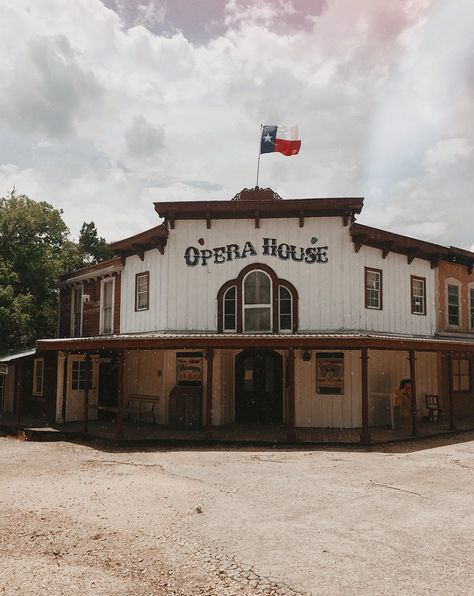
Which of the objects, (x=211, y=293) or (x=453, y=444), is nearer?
(x=453, y=444)

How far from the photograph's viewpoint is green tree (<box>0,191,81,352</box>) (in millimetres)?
22547

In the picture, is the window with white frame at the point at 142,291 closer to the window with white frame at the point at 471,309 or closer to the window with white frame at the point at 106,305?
the window with white frame at the point at 106,305

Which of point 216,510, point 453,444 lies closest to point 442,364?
point 453,444

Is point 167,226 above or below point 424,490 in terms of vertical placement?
above

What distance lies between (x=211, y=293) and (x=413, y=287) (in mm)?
7305

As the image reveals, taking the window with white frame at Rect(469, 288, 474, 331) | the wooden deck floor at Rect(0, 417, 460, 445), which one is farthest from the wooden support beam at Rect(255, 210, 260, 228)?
the window with white frame at Rect(469, 288, 474, 331)

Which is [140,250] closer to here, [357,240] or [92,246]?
[357,240]

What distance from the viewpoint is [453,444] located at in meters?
13.7

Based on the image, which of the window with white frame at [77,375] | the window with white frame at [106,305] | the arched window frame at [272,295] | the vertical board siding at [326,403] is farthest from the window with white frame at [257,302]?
the window with white frame at [77,375]

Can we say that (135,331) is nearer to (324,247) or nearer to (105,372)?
(105,372)

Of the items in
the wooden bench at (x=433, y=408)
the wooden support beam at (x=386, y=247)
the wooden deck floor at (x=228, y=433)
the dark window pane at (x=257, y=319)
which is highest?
the wooden support beam at (x=386, y=247)

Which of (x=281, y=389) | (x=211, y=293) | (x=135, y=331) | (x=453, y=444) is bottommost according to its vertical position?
(x=453, y=444)

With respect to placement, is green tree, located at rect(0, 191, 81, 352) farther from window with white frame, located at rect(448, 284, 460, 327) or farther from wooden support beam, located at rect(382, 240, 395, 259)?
window with white frame, located at rect(448, 284, 460, 327)

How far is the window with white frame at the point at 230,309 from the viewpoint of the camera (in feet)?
51.6
